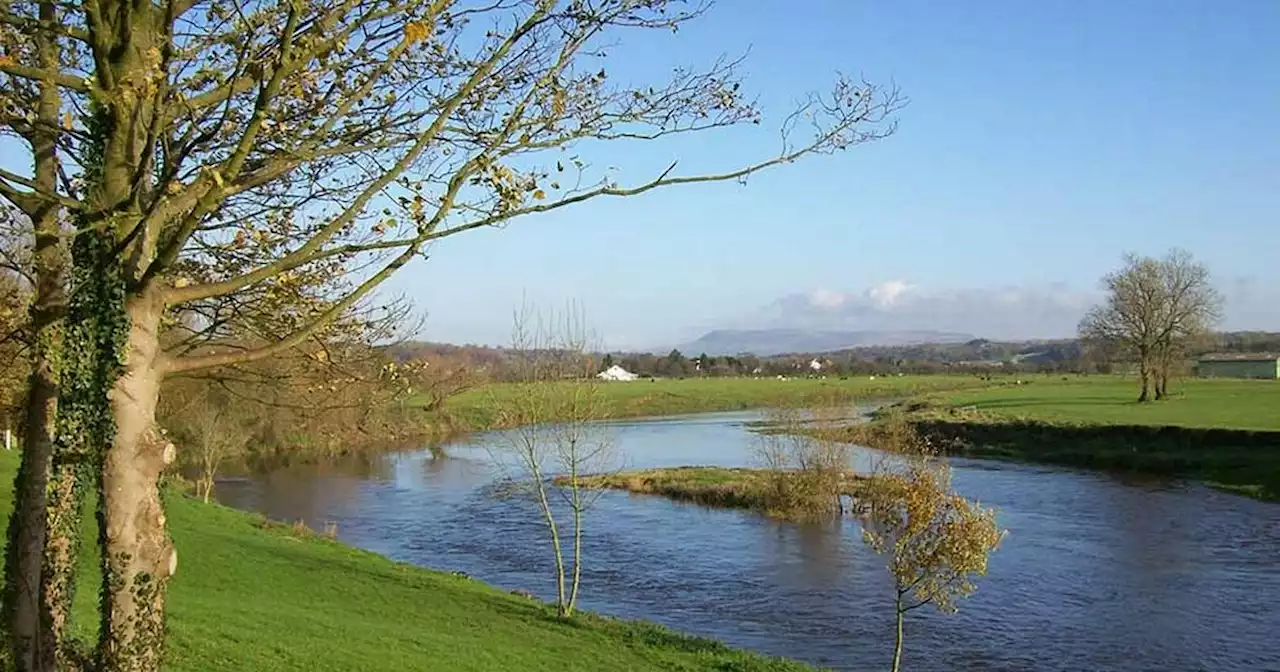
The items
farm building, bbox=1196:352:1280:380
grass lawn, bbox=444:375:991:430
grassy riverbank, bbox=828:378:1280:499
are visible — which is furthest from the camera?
farm building, bbox=1196:352:1280:380

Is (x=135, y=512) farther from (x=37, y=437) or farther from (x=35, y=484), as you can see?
(x=37, y=437)

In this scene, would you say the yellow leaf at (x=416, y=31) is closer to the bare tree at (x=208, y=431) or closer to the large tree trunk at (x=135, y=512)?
the large tree trunk at (x=135, y=512)

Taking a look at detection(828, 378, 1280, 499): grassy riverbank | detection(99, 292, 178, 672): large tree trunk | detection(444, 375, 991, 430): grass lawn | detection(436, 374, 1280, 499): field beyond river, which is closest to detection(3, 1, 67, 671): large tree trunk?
detection(99, 292, 178, 672): large tree trunk

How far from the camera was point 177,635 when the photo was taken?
1174cm

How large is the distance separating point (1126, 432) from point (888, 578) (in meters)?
30.5

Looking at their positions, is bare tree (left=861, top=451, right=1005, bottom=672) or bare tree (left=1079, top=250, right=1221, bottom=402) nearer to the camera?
bare tree (left=861, top=451, right=1005, bottom=672)

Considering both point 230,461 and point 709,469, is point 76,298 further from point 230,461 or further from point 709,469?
point 230,461

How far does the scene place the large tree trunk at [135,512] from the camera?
5.44 metres

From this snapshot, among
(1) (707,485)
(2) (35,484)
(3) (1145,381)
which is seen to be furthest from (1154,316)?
(2) (35,484)

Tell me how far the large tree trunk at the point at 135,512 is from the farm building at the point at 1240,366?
109 m

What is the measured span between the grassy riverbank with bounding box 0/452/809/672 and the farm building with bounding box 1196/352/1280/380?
96.8m

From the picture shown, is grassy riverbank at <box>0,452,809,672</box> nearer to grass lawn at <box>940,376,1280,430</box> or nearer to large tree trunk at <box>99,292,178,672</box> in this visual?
large tree trunk at <box>99,292,178,672</box>

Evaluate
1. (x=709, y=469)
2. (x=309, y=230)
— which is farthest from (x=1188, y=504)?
(x=309, y=230)

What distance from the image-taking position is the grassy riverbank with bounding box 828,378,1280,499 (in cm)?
4306
